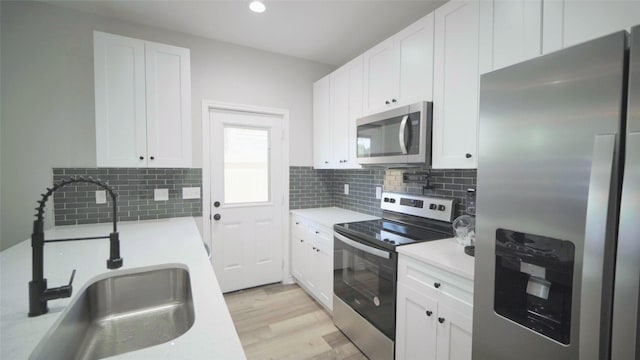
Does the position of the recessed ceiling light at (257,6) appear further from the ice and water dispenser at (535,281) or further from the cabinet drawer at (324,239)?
the ice and water dispenser at (535,281)

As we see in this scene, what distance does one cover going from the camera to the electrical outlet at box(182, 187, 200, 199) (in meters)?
2.81

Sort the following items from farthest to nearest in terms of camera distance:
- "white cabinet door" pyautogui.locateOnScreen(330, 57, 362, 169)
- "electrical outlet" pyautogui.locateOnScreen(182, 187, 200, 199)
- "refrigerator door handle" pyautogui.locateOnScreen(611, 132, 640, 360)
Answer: "electrical outlet" pyautogui.locateOnScreen(182, 187, 200, 199) → "white cabinet door" pyautogui.locateOnScreen(330, 57, 362, 169) → "refrigerator door handle" pyautogui.locateOnScreen(611, 132, 640, 360)

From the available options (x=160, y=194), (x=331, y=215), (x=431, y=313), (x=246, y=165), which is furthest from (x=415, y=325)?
(x=160, y=194)

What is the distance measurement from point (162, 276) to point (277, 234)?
1960mm

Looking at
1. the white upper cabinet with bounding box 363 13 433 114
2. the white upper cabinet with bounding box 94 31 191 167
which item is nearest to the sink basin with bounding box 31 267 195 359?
the white upper cabinet with bounding box 94 31 191 167

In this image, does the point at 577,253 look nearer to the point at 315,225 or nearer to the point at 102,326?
the point at 102,326

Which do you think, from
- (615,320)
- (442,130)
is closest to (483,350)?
(615,320)

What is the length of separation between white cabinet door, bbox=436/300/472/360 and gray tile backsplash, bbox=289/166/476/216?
86cm

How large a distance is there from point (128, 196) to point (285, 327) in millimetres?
1884

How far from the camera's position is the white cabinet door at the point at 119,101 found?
7.13 ft

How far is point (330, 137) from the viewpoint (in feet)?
10.1

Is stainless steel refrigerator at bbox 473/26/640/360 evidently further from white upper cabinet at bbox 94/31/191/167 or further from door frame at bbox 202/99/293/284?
door frame at bbox 202/99/293/284

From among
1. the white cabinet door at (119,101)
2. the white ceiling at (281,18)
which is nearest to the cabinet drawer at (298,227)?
the white cabinet door at (119,101)

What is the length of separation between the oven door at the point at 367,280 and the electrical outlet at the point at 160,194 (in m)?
1.70
